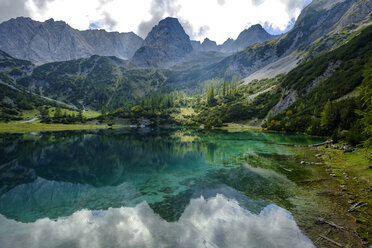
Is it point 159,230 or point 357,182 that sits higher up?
point 357,182

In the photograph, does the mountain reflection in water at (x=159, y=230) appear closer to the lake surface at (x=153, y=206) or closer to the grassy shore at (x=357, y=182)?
the lake surface at (x=153, y=206)

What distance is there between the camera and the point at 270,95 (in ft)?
571

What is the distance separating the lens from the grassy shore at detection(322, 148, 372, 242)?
14266mm

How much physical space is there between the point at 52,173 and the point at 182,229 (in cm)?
3071

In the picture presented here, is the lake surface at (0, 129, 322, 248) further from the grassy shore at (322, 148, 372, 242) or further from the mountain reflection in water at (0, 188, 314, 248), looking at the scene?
the grassy shore at (322, 148, 372, 242)

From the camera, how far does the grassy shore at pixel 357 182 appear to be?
14.3m

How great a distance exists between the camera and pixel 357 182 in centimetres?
2164

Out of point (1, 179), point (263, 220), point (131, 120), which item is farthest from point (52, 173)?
point (131, 120)

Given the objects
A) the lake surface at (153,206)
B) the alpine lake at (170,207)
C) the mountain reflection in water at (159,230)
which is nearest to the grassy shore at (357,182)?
the alpine lake at (170,207)

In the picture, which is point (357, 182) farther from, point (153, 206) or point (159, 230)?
point (153, 206)

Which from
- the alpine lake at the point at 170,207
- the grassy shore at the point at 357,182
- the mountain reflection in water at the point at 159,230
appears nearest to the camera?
the mountain reflection in water at the point at 159,230

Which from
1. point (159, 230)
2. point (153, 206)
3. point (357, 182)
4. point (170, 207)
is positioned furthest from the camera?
point (357, 182)

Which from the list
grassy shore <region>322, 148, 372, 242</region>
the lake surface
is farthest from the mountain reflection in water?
grassy shore <region>322, 148, 372, 242</region>

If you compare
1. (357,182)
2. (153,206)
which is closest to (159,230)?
(153,206)
